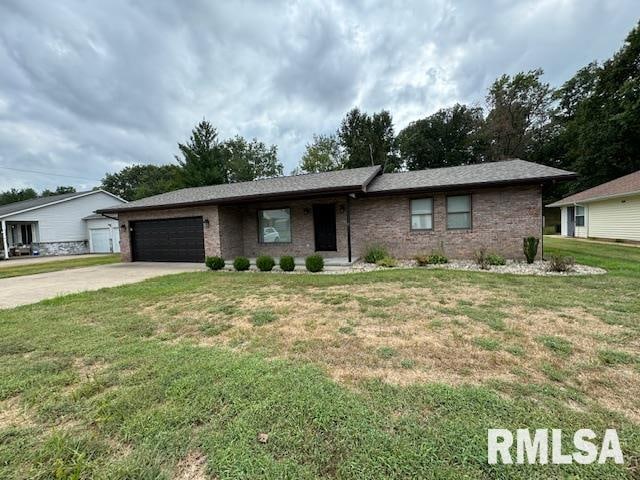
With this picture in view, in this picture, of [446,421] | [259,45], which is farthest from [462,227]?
[259,45]

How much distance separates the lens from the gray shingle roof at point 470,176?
28.7 ft

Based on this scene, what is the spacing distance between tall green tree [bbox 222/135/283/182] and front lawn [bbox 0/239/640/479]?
3059 centimetres

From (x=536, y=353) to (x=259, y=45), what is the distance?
47.5ft

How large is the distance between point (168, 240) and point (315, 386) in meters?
12.6

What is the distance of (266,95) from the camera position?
1772cm

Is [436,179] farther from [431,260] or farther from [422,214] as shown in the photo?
[431,260]

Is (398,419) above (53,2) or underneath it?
underneath

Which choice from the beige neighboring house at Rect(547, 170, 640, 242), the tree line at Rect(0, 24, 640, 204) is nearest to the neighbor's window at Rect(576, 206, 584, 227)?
the beige neighboring house at Rect(547, 170, 640, 242)

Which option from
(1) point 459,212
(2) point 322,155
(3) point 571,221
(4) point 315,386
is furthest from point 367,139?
(4) point 315,386

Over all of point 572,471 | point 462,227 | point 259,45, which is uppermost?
point 259,45

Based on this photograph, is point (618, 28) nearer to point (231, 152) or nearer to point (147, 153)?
point (231, 152)

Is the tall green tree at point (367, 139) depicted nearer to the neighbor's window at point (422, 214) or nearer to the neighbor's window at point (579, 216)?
the neighbor's window at point (579, 216)

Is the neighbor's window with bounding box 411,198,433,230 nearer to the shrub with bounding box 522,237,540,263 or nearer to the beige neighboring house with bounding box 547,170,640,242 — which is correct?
the shrub with bounding box 522,237,540,263

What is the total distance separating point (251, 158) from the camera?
117 ft
